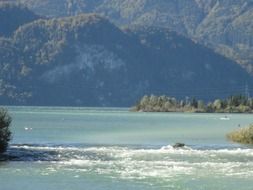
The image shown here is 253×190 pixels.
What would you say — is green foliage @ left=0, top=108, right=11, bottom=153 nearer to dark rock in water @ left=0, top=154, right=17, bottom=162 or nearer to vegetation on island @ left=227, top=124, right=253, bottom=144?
dark rock in water @ left=0, top=154, right=17, bottom=162

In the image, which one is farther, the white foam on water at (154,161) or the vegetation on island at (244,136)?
the vegetation on island at (244,136)

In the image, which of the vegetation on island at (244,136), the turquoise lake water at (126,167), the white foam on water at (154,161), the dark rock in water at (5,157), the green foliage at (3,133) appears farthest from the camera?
the vegetation on island at (244,136)

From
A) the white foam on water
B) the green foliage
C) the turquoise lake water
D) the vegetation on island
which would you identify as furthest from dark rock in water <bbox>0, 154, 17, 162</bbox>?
the vegetation on island

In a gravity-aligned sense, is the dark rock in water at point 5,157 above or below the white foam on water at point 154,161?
above

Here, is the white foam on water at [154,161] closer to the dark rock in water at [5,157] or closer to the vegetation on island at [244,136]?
the dark rock in water at [5,157]

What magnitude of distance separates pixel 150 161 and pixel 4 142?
1484 cm

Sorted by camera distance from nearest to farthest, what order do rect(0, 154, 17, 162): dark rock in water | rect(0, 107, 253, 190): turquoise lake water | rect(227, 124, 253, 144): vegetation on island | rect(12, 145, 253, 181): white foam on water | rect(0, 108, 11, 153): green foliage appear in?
rect(0, 107, 253, 190): turquoise lake water < rect(12, 145, 253, 181): white foam on water < rect(0, 154, 17, 162): dark rock in water < rect(0, 108, 11, 153): green foliage < rect(227, 124, 253, 144): vegetation on island

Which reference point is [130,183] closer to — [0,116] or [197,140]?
[0,116]

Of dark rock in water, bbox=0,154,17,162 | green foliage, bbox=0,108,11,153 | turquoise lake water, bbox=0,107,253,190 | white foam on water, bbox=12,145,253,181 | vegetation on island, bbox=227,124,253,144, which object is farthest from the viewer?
vegetation on island, bbox=227,124,253,144

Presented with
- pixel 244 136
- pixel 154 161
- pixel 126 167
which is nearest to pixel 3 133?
pixel 154 161

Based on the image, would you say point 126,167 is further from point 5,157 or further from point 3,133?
point 3,133

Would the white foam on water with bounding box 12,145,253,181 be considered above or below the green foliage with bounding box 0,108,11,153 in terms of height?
below

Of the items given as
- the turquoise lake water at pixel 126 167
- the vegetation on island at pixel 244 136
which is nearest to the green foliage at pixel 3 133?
the turquoise lake water at pixel 126 167

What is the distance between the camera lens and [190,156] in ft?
242
